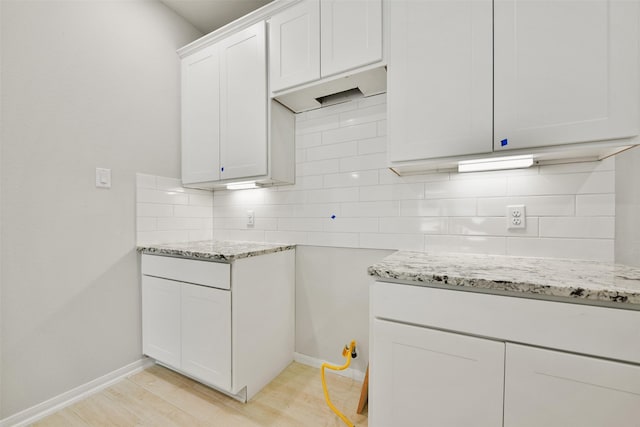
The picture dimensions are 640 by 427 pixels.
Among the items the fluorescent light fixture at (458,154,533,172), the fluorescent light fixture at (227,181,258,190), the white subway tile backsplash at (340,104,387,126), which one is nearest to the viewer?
the fluorescent light fixture at (458,154,533,172)

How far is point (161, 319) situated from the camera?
5.87 feet

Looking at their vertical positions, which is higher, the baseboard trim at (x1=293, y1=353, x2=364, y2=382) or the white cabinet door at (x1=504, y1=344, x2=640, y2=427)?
the white cabinet door at (x1=504, y1=344, x2=640, y2=427)

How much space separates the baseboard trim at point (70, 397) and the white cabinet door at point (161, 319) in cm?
12

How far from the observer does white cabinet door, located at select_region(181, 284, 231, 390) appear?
148 centimetres

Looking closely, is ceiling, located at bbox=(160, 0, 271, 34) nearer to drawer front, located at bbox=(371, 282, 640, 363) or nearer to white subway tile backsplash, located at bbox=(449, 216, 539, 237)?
white subway tile backsplash, located at bbox=(449, 216, 539, 237)

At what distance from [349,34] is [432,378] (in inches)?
66.8

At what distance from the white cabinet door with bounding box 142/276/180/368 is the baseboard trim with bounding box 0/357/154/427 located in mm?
124

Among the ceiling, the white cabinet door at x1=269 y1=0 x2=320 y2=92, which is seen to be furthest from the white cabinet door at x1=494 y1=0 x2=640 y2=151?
the ceiling

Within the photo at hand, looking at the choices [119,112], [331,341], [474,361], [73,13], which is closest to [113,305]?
[119,112]

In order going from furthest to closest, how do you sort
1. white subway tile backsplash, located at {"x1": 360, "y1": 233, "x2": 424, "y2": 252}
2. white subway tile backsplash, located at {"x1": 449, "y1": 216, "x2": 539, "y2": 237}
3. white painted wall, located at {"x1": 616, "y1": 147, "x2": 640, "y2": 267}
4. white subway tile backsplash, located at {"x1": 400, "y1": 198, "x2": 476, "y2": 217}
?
1. white subway tile backsplash, located at {"x1": 360, "y1": 233, "x2": 424, "y2": 252}
2. white subway tile backsplash, located at {"x1": 400, "y1": 198, "x2": 476, "y2": 217}
3. white subway tile backsplash, located at {"x1": 449, "y1": 216, "x2": 539, "y2": 237}
4. white painted wall, located at {"x1": 616, "y1": 147, "x2": 640, "y2": 267}

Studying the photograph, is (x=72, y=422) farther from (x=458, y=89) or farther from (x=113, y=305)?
(x=458, y=89)

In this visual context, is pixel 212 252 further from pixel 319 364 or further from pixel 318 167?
pixel 319 364

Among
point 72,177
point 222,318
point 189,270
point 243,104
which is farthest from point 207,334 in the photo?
point 243,104

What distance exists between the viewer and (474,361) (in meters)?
0.90
